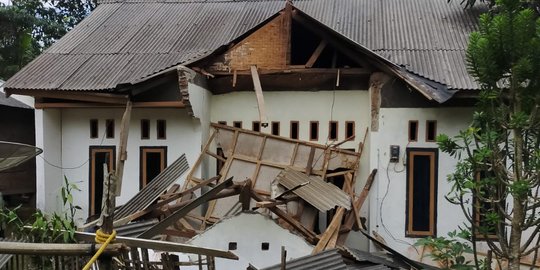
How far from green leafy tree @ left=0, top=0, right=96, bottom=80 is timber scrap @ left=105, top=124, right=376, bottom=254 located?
11.9m

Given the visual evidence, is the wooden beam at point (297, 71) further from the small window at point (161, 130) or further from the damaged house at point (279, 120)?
the small window at point (161, 130)

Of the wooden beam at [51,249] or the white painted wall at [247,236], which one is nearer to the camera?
the wooden beam at [51,249]

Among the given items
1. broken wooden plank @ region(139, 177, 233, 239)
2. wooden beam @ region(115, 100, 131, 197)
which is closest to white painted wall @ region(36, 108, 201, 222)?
wooden beam @ region(115, 100, 131, 197)

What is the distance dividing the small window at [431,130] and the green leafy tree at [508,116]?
2.76m

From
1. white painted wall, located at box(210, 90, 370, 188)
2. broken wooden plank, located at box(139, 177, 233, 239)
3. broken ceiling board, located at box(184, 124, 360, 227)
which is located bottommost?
broken wooden plank, located at box(139, 177, 233, 239)

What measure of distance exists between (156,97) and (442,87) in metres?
5.83

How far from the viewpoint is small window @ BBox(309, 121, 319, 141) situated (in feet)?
32.4

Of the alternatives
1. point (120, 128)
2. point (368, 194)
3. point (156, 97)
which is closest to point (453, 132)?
point (368, 194)

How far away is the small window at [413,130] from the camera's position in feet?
30.1

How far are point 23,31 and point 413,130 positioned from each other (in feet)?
54.8

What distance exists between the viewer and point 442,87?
27.8 feet

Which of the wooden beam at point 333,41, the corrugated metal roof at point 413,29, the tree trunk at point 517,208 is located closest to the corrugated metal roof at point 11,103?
the wooden beam at point 333,41

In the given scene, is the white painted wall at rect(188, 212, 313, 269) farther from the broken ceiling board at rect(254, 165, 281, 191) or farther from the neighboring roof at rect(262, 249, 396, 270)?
the broken ceiling board at rect(254, 165, 281, 191)

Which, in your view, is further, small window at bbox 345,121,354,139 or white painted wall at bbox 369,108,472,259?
small window at bbox 345,121,354,139
